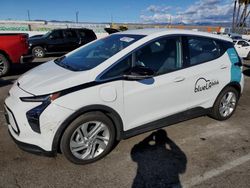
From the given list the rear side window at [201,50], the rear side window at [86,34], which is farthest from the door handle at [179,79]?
the rear side window at [86,34]

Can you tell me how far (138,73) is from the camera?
129 inches

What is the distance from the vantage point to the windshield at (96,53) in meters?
3.52

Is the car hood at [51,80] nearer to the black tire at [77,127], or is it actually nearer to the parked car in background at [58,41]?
the black tire at [77,127]

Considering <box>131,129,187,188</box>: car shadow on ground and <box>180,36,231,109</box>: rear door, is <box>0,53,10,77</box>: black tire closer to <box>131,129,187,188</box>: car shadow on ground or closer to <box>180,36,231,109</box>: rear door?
<box>131,129,187,188</box>: car shadow on ground

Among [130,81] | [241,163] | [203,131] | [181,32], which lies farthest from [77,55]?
[241,163]

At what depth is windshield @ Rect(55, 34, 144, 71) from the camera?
11.5ft

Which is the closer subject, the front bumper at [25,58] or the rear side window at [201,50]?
the rear side window at [201,50]

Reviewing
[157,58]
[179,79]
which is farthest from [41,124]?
[179,79]

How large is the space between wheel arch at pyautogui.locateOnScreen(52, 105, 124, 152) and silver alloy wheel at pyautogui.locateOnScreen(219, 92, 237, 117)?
2224mm

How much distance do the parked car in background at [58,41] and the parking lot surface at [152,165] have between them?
10719mm

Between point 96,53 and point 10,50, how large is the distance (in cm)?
558

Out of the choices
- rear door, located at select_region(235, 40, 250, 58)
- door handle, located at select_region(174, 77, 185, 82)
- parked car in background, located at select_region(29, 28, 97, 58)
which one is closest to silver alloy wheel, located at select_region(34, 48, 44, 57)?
parked car in background, located at select_region(29, 28, 97, 58)

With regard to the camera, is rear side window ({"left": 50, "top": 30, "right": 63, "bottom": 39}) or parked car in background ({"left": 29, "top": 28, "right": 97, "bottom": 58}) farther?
rear side window ({"left": 50, "top": 30, "right": 63, "bottom": 39})

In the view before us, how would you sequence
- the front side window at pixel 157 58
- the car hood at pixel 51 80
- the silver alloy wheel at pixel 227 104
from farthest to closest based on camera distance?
the silver alloy wheel at pixel 227 104 < the front side window at pixel 157 58 < the car hood at pixel 51 80
